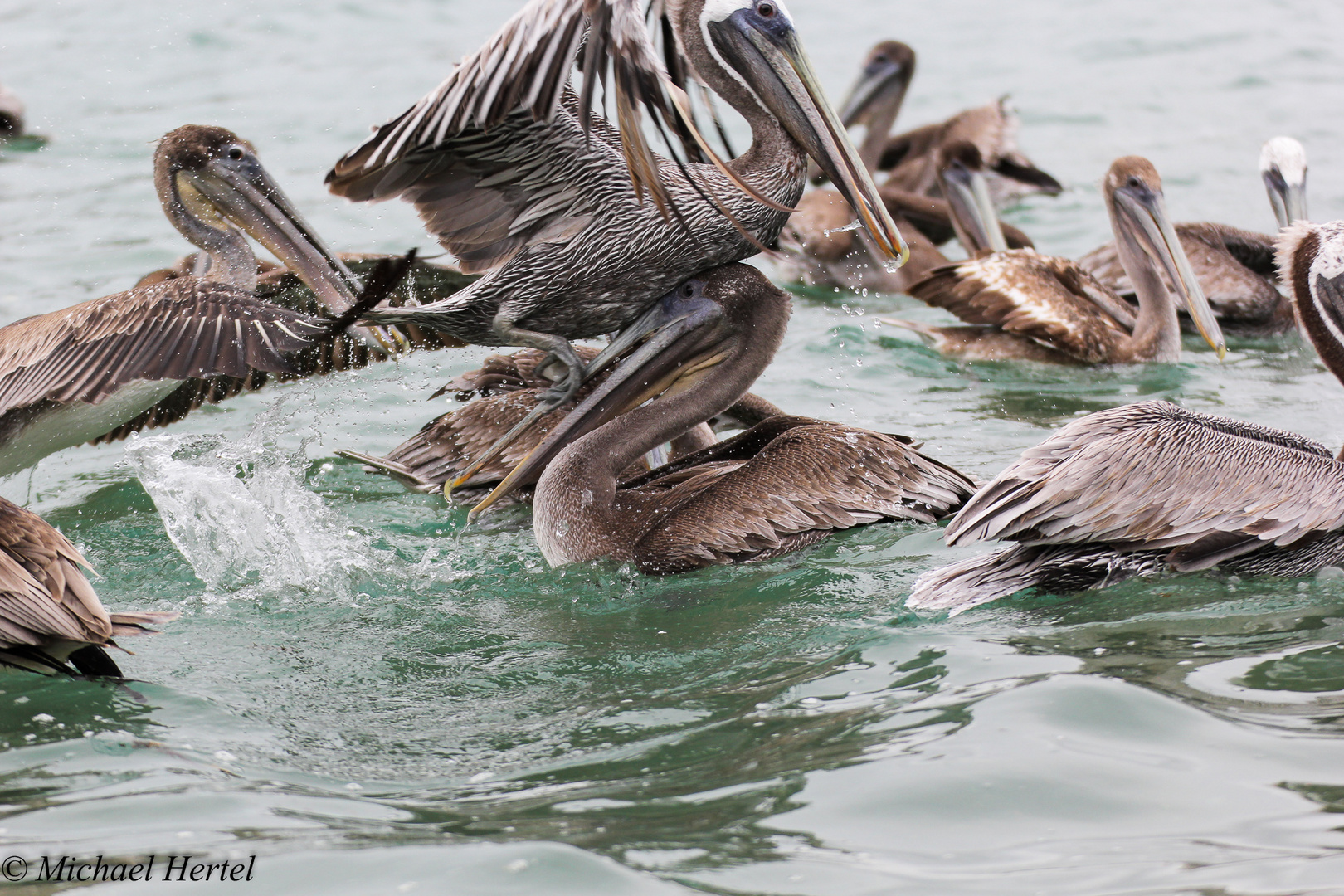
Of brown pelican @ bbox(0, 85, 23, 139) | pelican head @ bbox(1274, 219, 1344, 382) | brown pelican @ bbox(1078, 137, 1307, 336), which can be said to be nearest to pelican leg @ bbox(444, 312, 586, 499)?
pelican head @ bbox(1274, 219, 1344, 382)

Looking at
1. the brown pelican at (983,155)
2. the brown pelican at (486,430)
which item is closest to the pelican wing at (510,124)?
the brown pelican at (486,430)

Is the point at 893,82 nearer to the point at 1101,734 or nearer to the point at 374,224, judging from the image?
the point at 374,224

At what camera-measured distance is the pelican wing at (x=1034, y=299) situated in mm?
6551

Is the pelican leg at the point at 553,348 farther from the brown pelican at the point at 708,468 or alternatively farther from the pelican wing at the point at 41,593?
the pelican wing at the point at 41,593

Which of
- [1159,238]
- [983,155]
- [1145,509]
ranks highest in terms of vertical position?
[983,155]

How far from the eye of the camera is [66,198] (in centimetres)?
940

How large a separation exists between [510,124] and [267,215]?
1.51 m

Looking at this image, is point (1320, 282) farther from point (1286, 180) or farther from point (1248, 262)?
point (1248, 262)

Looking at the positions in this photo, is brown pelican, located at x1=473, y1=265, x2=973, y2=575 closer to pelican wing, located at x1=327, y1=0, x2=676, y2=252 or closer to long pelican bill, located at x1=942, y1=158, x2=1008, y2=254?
pelican wing, located at x1=327, y1=0, x2=676, y2=252

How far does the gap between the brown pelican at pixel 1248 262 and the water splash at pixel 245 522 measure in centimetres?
466

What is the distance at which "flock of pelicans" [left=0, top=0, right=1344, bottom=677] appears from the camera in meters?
3.86

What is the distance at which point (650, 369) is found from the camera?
463cm

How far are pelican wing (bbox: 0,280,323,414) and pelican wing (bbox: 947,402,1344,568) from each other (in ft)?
7.28

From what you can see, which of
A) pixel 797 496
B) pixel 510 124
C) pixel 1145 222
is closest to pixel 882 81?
pixel 1145 222
